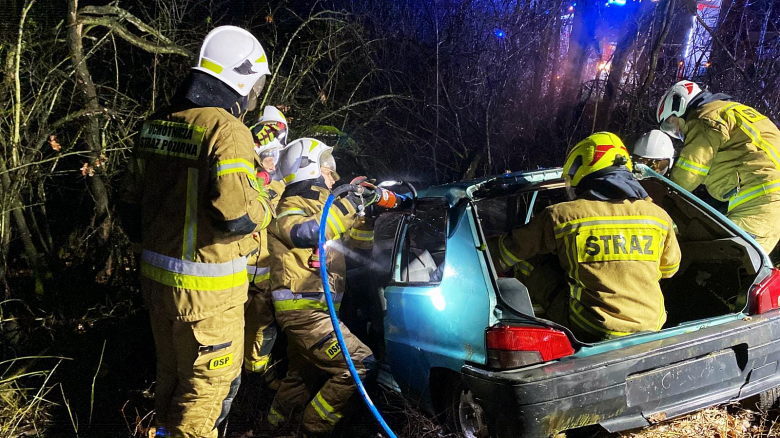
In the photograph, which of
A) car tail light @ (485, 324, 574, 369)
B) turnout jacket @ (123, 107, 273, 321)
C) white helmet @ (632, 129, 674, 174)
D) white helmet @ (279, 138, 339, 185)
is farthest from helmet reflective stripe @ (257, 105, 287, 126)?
white helmet @ (632, 129, 674, 174)

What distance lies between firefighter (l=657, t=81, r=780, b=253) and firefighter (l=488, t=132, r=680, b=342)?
1695mm

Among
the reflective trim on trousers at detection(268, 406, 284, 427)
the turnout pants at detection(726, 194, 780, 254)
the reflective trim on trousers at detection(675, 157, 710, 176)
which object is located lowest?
the reflective trim on trousers at detection(268, 406, 284, 427)

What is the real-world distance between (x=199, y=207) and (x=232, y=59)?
744 mm

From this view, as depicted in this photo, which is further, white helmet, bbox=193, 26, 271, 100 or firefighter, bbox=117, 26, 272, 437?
white helmet, bbox=193, 26, 271, 100

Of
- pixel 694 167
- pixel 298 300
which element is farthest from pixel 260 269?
pixel 694 167

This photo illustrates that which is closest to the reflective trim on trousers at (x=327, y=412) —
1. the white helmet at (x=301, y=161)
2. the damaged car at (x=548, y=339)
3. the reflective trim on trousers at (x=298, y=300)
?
the damaged car at (x=548, y=339)

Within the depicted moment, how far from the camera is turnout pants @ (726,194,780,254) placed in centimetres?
396

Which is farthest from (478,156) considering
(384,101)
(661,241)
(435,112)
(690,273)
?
(661,241)

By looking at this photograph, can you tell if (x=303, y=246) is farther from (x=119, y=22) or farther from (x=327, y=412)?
(x=119, y=22)

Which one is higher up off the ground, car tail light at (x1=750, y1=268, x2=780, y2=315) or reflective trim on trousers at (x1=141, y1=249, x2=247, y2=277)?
reflective trim on trousers at (x1=141, y1=249, x2=247, y2=277)

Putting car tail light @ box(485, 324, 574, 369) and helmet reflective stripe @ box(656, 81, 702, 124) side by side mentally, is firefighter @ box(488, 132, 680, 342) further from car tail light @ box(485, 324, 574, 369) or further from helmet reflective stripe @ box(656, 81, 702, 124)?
helmet reflective stripe @ box(656, 81, 702, 124)

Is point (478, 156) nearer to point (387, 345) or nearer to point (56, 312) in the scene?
point (387, 345)

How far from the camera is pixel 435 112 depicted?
23.7ft

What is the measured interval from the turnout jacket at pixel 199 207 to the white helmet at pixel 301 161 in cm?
88
